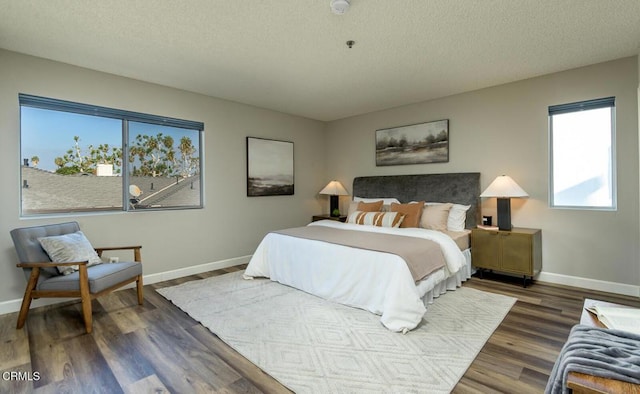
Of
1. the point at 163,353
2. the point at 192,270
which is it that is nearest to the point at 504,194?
the point at 163,353

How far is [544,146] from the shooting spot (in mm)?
3762

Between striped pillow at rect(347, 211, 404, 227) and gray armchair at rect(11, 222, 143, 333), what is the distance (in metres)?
2.90

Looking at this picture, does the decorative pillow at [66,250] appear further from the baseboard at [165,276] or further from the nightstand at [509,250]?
the nightstand at [509,250]

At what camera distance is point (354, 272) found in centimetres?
301

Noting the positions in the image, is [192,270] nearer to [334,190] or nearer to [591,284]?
[334,190]

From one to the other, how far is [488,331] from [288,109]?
4.30 metres

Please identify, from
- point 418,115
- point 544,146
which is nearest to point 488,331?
point 544,146

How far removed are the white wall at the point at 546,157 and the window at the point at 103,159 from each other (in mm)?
3622

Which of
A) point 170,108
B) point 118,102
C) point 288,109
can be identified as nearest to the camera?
point 118,102

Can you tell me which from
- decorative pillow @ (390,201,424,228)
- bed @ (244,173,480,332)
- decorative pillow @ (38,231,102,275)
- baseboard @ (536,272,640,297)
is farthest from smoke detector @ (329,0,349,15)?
baseboard @ (536,272,640,297)

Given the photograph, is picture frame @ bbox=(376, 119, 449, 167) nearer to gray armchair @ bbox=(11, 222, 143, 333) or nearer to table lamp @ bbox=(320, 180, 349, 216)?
table lamp @ bbox=(320, 180, 349, 216)

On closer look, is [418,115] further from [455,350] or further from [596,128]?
[455,350]

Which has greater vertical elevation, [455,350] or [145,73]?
[145,73]

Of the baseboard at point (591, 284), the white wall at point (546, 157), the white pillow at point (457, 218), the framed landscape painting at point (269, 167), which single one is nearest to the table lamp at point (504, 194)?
the white wall at point (546, 157)
